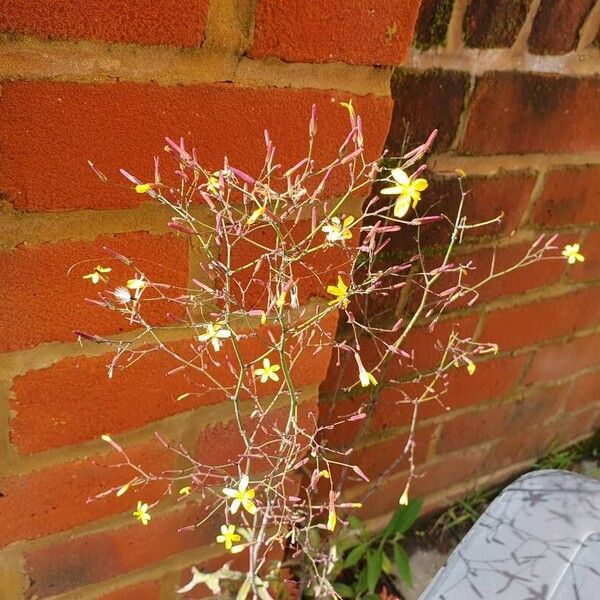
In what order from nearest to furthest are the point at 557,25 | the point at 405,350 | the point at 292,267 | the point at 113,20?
the point at 113,20 < the point at 292,267 < the point at 557,25 < the point at 405,350

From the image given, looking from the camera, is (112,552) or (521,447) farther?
(521,447)

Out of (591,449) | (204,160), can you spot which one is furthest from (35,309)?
(591,449)

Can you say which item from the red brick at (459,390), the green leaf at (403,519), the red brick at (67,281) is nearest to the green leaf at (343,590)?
the green leaf at (403,519)

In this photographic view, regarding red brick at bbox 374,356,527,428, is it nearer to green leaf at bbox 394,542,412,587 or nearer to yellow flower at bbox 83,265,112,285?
green leaf at bbox 394,542,412,587

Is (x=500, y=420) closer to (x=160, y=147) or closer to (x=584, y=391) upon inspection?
(x=584, y=391)

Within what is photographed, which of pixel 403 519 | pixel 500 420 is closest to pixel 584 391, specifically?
pixel 500 420

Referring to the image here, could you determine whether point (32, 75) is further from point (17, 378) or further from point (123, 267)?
point (17, 378)
